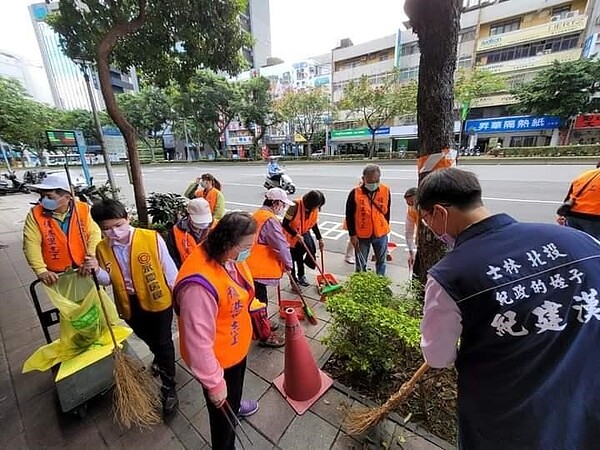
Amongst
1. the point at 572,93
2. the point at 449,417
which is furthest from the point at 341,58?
the point at 449,417

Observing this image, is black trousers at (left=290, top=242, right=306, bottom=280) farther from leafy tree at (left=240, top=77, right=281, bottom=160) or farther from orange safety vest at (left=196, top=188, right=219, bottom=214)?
leafy tree at (left=240, top=77, right=281, bottom=160)

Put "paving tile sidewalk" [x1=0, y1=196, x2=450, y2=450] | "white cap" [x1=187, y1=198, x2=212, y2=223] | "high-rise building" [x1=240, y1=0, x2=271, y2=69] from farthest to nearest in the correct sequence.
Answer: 1. "high-rise building" [x1=240, y1=0, x2=271, y2=69]
2. "white cap" [x1=187, y1=198, x2=212, y2=223]
3. "paving tile sidewalk" [x1=0, y1=196, x2=450, y2=450]

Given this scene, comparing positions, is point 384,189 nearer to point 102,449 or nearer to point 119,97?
point 102,449

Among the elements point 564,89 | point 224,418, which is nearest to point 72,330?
point 224,418

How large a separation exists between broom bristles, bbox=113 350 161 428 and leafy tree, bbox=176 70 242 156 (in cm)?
2719

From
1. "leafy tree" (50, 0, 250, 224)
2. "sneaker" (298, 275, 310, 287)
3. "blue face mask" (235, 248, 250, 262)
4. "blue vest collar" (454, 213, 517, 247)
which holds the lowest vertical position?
"sneaker" (298, 275, 310, 287)

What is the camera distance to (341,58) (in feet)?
102

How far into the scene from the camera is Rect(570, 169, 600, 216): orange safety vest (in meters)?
2.65

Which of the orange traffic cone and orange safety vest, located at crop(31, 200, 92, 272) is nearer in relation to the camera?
the orange traffic cone

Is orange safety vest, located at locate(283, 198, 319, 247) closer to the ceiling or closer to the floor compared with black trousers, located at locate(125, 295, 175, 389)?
closer to the ceiling

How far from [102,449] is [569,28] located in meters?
32.7

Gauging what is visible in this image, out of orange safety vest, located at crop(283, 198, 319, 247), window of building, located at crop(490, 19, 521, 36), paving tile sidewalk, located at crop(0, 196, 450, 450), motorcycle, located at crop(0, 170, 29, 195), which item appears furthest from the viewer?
window of building, located at crop(490, 19, 521, 36)

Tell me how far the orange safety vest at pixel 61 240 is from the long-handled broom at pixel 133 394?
28.7 inches

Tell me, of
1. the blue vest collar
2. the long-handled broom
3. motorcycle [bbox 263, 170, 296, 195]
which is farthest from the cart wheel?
motorcycle [bbox 263, 170, 296, 195]
